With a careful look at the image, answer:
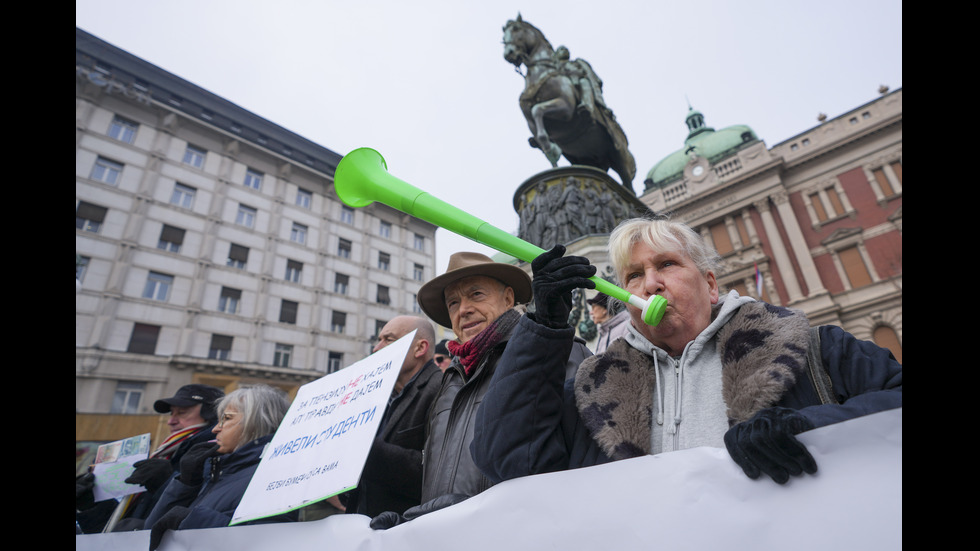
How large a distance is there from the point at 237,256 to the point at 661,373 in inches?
1099

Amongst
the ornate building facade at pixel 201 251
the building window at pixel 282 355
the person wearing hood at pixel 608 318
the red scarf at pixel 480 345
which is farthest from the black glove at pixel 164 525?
the building window at pixel 282 355

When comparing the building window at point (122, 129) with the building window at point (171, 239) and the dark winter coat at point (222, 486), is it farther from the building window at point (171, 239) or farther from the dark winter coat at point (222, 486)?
the dark winter coat at point (222, 486)

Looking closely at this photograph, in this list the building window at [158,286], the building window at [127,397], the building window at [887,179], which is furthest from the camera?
the building window at [158,286]

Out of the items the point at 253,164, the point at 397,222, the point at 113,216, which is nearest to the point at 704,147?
the point at 397,222

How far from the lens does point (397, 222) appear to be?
3372 cm

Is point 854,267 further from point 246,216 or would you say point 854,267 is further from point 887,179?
point 246,216

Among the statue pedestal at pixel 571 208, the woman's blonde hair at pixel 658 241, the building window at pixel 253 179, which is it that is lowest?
the woman's blonde hair at pixel 658 241

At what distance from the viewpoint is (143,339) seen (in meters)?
21.2

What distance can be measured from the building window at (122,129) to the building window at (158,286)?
7.43 metres

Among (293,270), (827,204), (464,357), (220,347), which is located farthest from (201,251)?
(827,204)

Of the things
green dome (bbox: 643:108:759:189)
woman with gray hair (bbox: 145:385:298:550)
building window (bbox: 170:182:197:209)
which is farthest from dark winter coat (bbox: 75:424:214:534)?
green dome (bbox: 643:108:759:189)

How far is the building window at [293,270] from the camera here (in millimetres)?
27422

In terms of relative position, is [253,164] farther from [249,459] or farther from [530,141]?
[249,459]

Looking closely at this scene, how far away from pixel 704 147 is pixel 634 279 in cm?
3303
